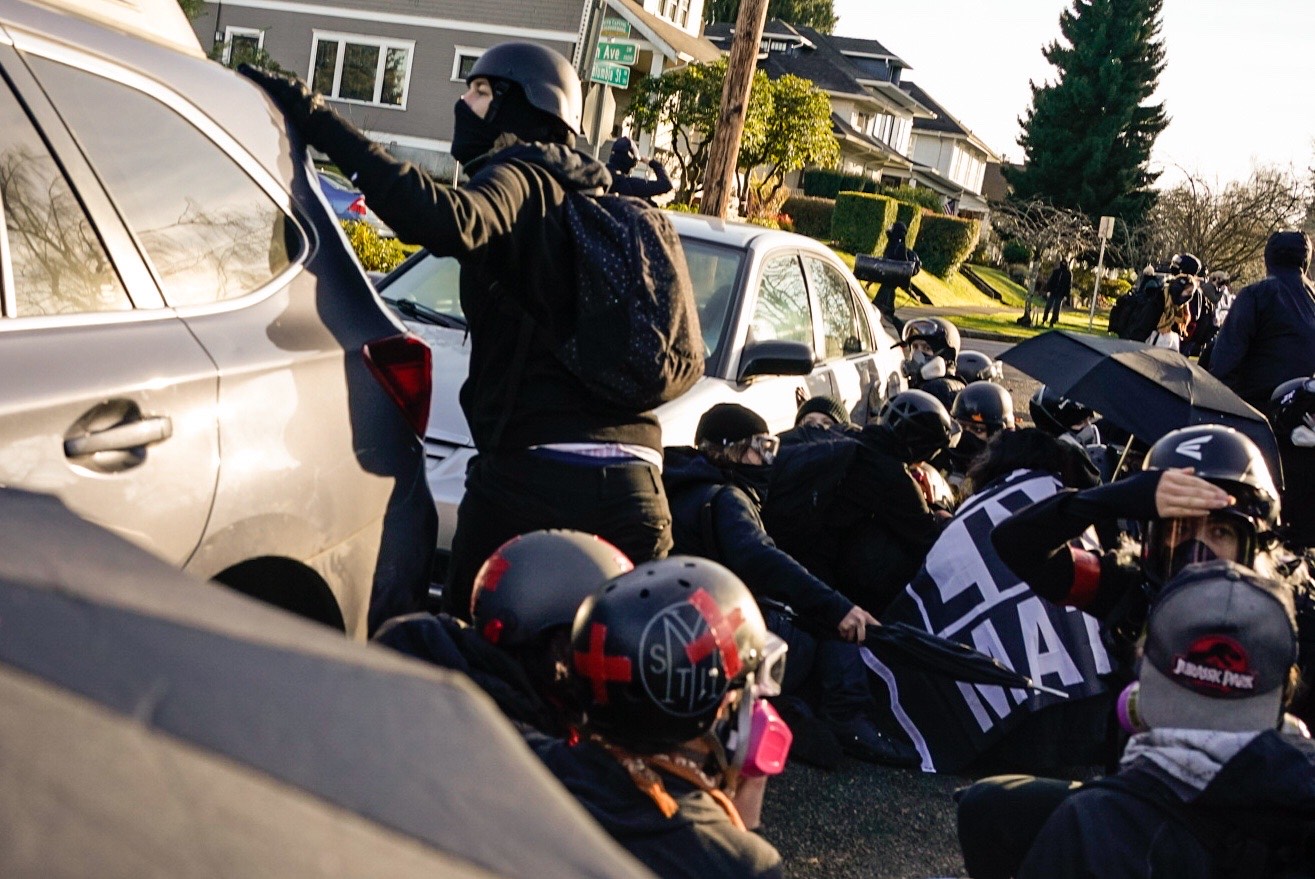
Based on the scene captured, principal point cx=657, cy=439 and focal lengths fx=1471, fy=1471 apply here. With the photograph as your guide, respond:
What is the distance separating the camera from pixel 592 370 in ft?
11.2

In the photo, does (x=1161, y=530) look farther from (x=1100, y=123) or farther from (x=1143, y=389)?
(x=1100, y=123)

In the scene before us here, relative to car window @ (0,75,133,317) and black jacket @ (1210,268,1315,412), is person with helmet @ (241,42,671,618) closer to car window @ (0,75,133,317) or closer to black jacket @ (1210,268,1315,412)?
car window @ (0,75,133,317)

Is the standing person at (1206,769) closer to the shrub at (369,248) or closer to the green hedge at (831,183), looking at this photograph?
the shrub at (369,248)

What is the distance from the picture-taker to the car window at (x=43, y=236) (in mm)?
2402

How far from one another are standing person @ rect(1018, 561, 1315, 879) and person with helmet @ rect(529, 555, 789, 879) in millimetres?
592

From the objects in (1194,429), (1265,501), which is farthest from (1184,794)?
(1194,429)

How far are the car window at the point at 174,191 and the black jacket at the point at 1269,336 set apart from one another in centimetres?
656

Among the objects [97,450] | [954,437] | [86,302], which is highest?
[86,302]

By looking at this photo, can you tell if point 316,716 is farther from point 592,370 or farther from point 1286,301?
point 1286,301

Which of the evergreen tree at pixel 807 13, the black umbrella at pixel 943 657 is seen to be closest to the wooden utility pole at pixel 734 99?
the black umbrella at pixel 943 657

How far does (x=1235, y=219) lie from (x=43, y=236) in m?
42.2

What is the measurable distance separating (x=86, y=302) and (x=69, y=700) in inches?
72.8

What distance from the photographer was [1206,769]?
8.10 feet

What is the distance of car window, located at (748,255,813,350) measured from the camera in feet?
21.6
